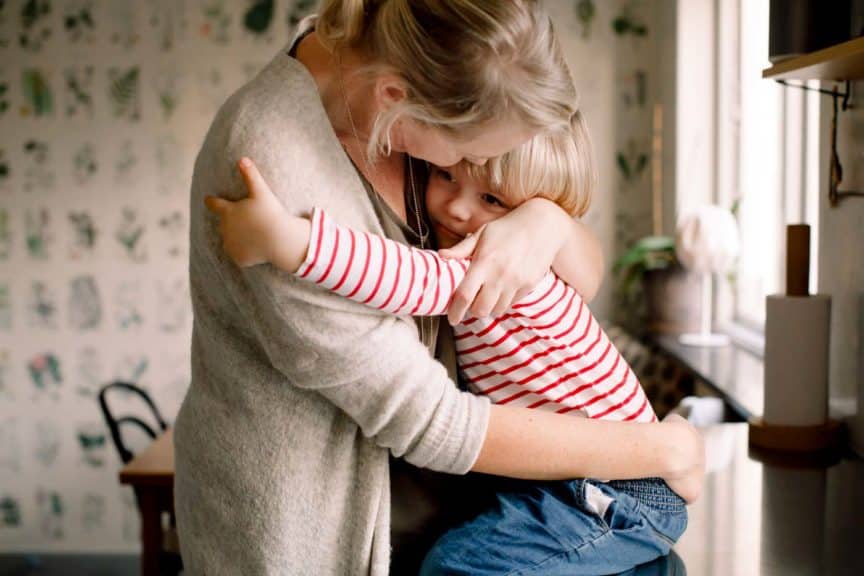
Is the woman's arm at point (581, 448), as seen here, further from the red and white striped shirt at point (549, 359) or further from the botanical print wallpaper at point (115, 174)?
the botanical print wallpaper at point (115, 174)

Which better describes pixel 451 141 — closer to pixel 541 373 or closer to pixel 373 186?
pixel 373 186

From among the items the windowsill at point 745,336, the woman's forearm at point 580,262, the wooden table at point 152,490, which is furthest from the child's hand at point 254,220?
the windowsill at point 745,336

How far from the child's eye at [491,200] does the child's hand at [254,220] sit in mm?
376

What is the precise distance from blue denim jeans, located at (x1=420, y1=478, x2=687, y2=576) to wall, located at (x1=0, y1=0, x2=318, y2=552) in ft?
9.98

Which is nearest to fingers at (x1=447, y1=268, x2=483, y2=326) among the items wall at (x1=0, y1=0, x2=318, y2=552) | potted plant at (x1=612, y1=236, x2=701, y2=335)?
potted plant at (x1=612, y1=236, x2=701, y2=335)

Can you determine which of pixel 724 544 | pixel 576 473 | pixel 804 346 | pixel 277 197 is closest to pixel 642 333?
pixel 804 346

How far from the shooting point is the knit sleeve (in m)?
0.85

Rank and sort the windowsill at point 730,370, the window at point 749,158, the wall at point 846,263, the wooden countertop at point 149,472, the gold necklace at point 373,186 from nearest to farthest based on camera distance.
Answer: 1. the gold necklace at point 373,186
2. the wall at point 846,263
3. the windowsill at point 730,370
4. the wooden countertop at point 149,472
5. the window at point 749,158

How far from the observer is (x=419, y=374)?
91 centimetres

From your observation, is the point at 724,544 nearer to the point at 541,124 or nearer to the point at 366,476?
the point at 366,476

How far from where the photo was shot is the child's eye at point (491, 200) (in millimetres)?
1167

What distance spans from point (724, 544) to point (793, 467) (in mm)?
415

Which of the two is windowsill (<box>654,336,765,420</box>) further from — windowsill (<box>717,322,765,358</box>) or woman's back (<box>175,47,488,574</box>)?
woman's back (<box>175,47,488,574</box>)

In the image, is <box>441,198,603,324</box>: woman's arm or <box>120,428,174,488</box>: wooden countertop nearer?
<box>441,198,603,324</box>: woman's arm
